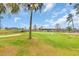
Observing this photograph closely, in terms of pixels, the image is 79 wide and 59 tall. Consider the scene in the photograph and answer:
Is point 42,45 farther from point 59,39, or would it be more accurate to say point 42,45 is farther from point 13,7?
point 13,7

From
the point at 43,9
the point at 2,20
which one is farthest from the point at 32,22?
the point at 2,20

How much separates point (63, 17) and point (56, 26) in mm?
100

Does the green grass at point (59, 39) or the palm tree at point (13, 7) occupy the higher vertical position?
the palm tree at point (13, 7)

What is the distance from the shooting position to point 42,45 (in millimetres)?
1662

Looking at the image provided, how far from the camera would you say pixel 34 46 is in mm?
1665

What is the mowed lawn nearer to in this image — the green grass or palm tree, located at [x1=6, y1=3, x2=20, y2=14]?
the green grass

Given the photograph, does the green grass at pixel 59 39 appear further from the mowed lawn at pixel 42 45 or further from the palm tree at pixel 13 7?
the palm tree at pixel 13 7

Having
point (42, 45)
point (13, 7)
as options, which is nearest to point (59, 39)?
point (42, 45)

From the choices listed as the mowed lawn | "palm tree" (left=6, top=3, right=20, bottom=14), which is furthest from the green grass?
"palm tree" (left=6, top=3, right=20, bottom=14)

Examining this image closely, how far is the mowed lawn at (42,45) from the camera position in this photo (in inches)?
64.3

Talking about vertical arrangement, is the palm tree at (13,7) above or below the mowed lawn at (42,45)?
above

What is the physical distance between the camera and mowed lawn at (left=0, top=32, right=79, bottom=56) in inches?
64.3

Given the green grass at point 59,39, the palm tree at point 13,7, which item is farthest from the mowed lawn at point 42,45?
the palm tree at point 13,7

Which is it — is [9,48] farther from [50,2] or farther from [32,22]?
[50,2]
